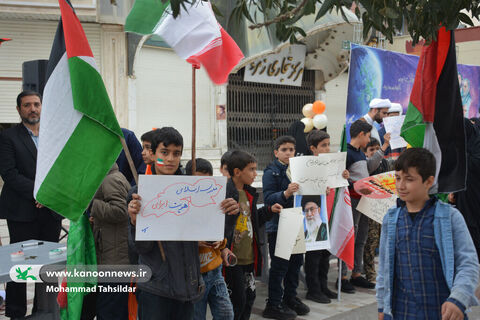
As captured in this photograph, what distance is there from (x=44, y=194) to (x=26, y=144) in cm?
194

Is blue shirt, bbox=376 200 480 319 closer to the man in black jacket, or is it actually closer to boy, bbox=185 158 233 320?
boy, bbox=185 158 233 320

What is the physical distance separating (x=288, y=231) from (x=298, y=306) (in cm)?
87

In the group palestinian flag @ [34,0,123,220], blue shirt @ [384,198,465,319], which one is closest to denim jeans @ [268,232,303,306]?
blue shirt @ [384,198,465,319]

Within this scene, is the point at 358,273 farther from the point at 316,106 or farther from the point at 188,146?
the point at 188,146

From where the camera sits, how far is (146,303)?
333 cm

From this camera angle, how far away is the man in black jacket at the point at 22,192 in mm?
4844

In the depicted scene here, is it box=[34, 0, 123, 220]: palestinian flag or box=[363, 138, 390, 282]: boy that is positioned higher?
box=[34, 0, 123, 220]: palestinian flag

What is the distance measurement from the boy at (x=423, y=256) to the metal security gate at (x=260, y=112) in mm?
11942

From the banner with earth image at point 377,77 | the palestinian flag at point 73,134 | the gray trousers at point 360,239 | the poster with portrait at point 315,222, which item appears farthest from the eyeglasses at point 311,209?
the banner with earth image at point 377,77

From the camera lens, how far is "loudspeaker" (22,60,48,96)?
6.15 metres

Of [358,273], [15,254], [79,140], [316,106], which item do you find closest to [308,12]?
[79,140]

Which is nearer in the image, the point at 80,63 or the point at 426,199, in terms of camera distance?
the point at 426,199

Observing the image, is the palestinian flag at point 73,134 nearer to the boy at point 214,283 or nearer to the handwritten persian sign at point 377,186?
the boy at point 214,283

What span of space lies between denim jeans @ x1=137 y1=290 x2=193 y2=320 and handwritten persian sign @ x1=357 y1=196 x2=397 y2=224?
3.16 metres
